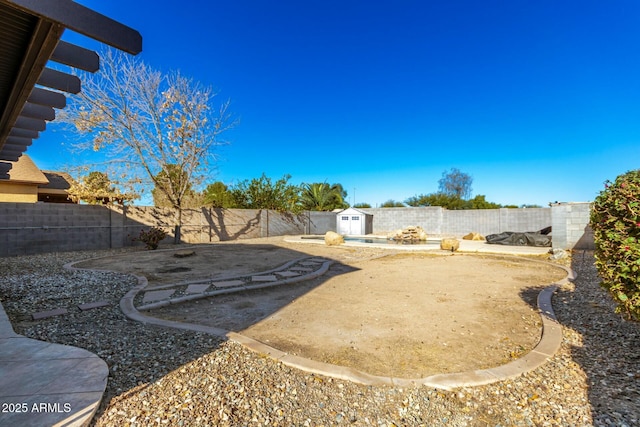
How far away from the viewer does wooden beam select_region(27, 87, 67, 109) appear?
268 centimetres

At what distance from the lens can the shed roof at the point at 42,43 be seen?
1.31 m

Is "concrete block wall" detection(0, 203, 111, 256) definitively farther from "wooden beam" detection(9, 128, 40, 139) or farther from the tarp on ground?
the tarp on ground

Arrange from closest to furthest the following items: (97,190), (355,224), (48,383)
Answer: (48,383)
(97,190)
(355,224)

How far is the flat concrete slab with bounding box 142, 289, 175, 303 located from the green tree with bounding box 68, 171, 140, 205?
9.05 m

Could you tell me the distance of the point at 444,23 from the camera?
11.8 metres

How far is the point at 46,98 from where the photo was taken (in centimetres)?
273

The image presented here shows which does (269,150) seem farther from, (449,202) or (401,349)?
(401,349)

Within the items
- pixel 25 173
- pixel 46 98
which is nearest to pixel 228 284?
pixel 46 98

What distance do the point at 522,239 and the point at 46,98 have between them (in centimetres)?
1501

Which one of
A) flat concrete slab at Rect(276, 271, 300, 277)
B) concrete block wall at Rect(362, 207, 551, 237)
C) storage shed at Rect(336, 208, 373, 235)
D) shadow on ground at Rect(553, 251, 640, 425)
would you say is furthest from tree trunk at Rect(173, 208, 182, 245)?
concrete block wall at Rect(362, 207, 551, 237)

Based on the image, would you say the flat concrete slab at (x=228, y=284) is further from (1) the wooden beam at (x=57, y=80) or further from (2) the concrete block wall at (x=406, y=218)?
(2) the concrete block wall at (x=406, y=218)

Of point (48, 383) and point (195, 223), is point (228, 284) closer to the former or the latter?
point (48, 383)

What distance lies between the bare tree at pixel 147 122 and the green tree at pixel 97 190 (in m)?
0.48

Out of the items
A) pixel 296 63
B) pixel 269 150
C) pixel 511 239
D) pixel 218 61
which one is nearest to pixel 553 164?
pixel 511 239
